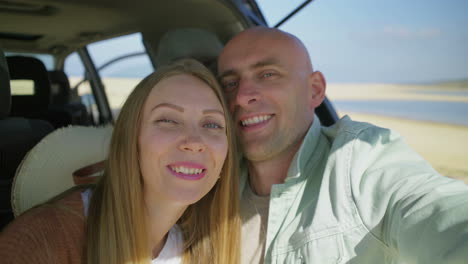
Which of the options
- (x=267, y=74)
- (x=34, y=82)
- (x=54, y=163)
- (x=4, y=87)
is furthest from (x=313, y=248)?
(x=34, y=82)

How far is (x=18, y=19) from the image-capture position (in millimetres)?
3482

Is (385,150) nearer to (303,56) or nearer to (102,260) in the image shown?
(303,56)

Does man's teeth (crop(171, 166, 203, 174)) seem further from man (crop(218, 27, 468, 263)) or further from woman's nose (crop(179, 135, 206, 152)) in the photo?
man (crop(218, 27, 468, 263))

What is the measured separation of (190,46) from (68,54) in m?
2.53

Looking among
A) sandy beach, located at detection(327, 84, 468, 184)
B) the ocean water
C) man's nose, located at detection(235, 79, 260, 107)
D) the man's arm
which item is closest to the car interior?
man's nose, located at detection(235, 79, 260, 107)

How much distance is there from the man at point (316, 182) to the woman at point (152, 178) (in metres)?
0.28

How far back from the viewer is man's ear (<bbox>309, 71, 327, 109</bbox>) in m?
1.98

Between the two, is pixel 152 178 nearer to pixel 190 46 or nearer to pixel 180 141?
pixel 180 141

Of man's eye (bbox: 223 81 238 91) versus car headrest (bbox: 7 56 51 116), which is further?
car headrest (bbox: 7 56 51 116)

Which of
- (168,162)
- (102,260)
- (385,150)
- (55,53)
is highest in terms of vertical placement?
(55,53)

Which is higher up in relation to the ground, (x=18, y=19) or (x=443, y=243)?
(x=18, y=19)

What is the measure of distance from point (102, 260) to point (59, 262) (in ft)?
0.41

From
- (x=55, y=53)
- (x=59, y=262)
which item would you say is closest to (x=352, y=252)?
(x=59, y=262)

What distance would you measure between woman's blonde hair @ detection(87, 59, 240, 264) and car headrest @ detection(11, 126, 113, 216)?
0.82 feet
